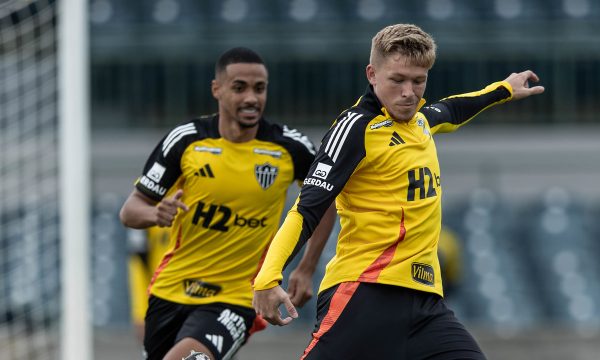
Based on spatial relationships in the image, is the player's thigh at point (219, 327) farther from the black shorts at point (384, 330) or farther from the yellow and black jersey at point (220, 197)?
the black shorts at point (384, 330)

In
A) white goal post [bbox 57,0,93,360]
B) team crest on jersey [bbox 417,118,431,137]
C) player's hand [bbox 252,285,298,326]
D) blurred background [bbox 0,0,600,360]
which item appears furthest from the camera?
blurred background [bbox 0,0,600,360]

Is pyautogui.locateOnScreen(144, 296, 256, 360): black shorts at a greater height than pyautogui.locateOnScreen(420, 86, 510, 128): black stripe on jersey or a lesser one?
lesser

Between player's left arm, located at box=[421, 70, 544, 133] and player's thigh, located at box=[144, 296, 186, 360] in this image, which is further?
player's thigh, located at box=[144, 296, 186, 360]

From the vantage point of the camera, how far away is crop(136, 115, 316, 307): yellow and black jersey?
6.30 metres

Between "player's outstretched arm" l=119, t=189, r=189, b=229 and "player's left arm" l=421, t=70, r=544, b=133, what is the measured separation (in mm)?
1278

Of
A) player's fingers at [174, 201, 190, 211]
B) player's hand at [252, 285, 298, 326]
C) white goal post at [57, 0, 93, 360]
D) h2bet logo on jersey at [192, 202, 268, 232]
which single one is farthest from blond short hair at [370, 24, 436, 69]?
white goal post at [57, 0, 93, 360]

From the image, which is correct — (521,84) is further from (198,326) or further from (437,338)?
(198,326)

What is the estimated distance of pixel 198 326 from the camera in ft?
20.4

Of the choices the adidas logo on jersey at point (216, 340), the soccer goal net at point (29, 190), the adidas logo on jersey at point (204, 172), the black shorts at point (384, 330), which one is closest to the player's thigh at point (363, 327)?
the black shorts at point (384, 330)

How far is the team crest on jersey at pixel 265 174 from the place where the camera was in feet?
20.9

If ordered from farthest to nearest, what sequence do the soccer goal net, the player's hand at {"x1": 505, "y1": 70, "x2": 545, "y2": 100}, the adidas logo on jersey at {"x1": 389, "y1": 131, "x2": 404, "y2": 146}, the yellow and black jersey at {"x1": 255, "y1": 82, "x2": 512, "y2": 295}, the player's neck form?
the soccer goal net
the player's neck
the player's hand at {"x1": 505, "y1": 70, "x2": 545, "y2": 100}
the adidas logo on jersey at {"x1": 389, "y1": 131, "x2": 404, "y2": 146}
the yellow and black jersey at {"x1": 255, "y1": 82, "x2": 512, "y2": 295}

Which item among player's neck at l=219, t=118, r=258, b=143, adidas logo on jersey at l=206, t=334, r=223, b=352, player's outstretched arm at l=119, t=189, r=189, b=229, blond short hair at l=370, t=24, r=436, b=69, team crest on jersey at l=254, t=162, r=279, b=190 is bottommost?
adidas logo on jersey at l=206, t=334, r=223, b=352

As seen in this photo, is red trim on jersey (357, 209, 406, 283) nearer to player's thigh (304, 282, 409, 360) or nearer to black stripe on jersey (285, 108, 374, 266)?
player's thigh (304, 282, 409, 360)

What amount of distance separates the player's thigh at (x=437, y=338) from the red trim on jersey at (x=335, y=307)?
290 mm
